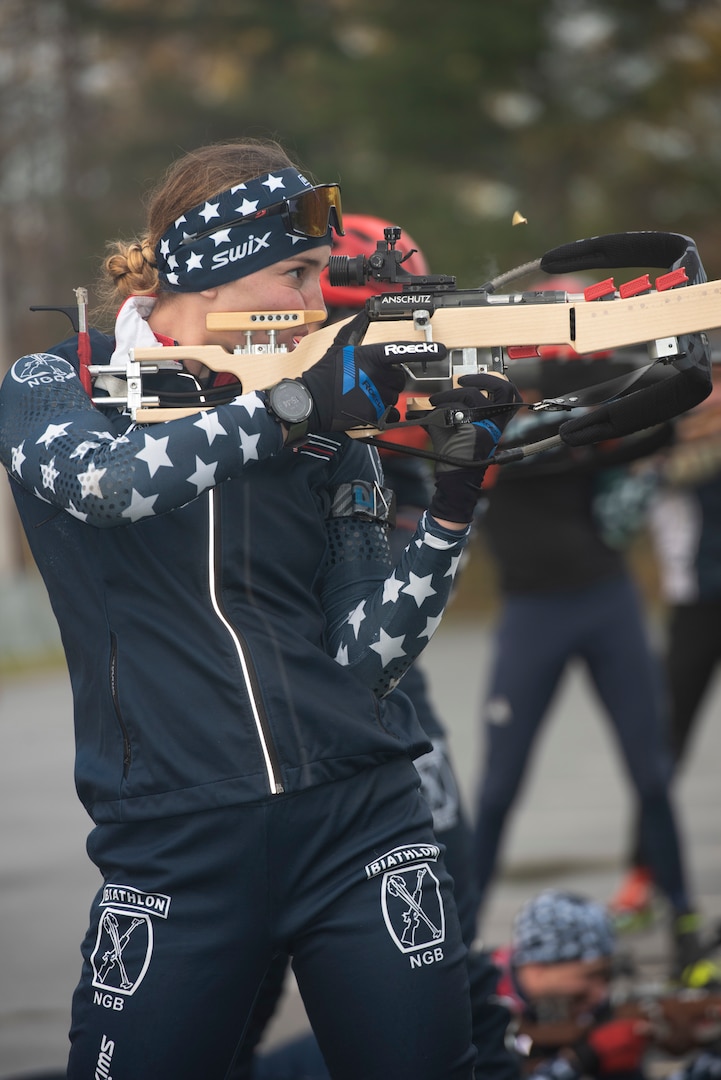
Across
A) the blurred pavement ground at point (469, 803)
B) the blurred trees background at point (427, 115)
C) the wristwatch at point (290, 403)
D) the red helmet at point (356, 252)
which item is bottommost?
the blurred pavement ground at point (469, 803)

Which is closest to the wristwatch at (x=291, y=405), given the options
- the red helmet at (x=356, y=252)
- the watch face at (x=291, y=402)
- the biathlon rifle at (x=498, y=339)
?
the watch face at (x=291, y=402)

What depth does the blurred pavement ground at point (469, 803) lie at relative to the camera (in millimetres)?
5066

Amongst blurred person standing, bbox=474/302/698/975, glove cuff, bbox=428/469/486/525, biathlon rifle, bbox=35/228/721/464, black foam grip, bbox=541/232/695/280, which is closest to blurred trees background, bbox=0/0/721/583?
blurred person standing, bbox=474/302/698/975

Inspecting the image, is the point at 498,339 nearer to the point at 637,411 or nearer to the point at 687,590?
the point at 637,411

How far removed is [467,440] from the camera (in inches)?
98.8

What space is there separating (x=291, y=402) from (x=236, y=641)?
0.41m

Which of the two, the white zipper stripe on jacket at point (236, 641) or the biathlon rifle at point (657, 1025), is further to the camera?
the biathlon rifle at point (657, 1025)

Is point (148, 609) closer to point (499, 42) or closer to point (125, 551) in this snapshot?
point (125, 551)

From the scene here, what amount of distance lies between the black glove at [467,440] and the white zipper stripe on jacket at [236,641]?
15.0 inches

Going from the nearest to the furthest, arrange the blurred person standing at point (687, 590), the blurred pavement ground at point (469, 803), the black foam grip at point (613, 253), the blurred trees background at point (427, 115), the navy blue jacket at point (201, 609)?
the navy blue jacket at point (201, 609), the black foam grip at point (613, 253), the blurred pavement ground at point (469, 803), the blurred person standing at point (687, 590), the blurred trees background at point (427, 115)

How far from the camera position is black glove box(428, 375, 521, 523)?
8.23 feet

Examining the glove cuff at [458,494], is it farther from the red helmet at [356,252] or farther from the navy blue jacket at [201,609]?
the red helmet at [356,252]

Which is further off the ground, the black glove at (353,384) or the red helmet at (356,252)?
the red helmet at (356,252)

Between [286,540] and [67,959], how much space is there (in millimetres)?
3455
